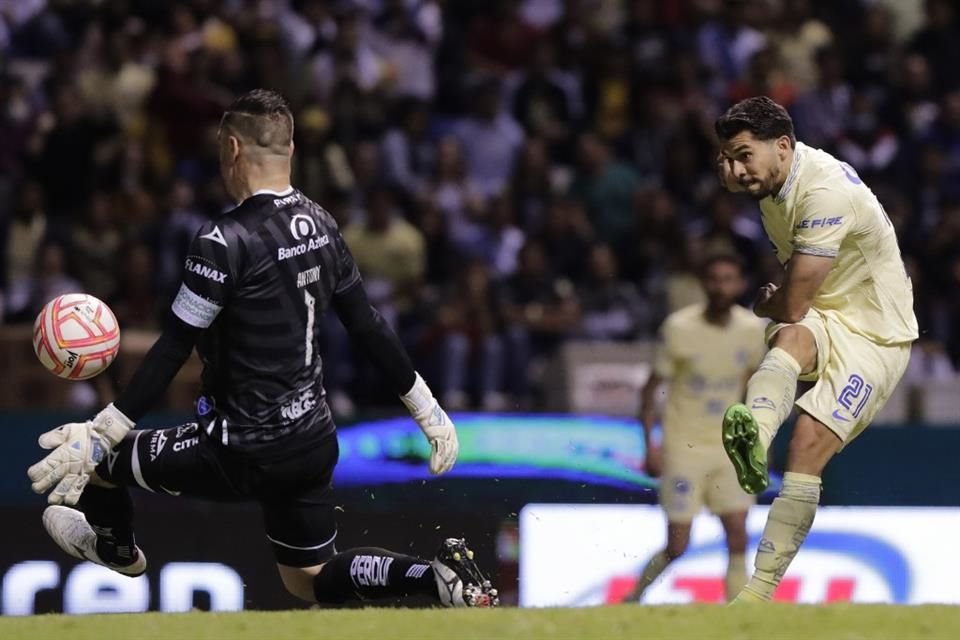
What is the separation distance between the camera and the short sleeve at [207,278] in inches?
271

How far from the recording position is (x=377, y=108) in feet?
51.7

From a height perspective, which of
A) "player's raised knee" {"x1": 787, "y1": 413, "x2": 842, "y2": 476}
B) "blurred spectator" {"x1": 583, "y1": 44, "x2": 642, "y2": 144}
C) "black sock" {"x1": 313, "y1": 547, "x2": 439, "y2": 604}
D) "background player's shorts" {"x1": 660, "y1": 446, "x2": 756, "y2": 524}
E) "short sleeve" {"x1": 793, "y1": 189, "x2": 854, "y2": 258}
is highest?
"short sleeve" {"x1": 793, "y1": 189, "x2": 854, "y2": 258}

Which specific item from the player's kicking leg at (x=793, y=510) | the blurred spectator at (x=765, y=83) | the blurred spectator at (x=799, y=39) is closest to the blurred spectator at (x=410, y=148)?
the blurred spectator at (x=765, y=83)

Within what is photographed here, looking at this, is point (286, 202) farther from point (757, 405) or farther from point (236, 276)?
point (757, 405)

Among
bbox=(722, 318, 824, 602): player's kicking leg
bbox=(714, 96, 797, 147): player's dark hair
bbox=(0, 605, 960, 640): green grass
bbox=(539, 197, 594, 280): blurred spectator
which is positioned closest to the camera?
bbox=(0, 605, 960, 640): green grass

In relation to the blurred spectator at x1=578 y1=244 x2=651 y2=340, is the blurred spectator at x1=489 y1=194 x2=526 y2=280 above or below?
above

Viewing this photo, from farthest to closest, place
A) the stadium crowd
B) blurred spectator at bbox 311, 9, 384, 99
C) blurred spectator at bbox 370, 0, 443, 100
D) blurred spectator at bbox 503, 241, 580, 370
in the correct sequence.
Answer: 1. blurred spectator at bbox 370, 0, 443, 100
2. blurred spectator at bbox 311, 9, 384, 99
3. the stadium crowd
4. blurred spectator at bbox 503, 241, 580, 370

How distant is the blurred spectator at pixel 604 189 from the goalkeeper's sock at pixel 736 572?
16.4 feet

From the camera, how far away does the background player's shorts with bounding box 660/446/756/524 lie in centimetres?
1046

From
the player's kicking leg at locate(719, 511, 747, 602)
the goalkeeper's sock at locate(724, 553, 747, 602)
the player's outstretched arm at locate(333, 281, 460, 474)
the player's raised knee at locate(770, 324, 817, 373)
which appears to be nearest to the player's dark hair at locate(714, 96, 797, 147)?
the player's raised knee at locate(770, 324, 817, 373)

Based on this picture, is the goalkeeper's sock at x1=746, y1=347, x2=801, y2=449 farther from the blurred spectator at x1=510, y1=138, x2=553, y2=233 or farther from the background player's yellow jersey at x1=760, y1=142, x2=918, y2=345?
the blurred spectator at x1=510, y1=138, x2=553, y2=233

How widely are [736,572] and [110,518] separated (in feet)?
14.4

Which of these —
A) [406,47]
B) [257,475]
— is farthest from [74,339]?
[406,47]

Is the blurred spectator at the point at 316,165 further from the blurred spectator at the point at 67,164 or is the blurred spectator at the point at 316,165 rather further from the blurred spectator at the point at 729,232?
the blurred spectator at the point at 729,232
